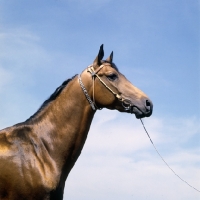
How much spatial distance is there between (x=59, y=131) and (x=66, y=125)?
19cm

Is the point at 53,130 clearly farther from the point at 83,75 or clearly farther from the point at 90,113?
the point at 83,75

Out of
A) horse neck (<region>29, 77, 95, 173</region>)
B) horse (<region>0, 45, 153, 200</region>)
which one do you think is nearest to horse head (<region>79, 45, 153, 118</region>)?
horse (<region>0, 45, 153, 200</region>)

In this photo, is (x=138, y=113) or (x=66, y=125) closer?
(x=66, y=125)

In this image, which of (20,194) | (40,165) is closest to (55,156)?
(40,165)

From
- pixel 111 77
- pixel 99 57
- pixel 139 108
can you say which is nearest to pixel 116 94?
pixel 111 77

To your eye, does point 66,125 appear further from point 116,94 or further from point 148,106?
point 148,106

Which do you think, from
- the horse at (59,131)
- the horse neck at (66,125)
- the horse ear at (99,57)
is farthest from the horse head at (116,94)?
the horse neck at (66,125)

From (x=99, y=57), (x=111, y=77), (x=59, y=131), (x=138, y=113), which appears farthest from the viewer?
(x=99, y=57)

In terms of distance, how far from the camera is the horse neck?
7.03m

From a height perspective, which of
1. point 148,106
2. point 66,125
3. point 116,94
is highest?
point 116,94

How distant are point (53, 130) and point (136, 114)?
1.76m

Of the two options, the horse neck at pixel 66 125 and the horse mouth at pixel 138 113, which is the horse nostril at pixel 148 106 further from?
the horse neck at pixel 66 125

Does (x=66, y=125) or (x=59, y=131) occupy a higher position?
(x=66, y=125)

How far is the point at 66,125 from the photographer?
23.7 ft
